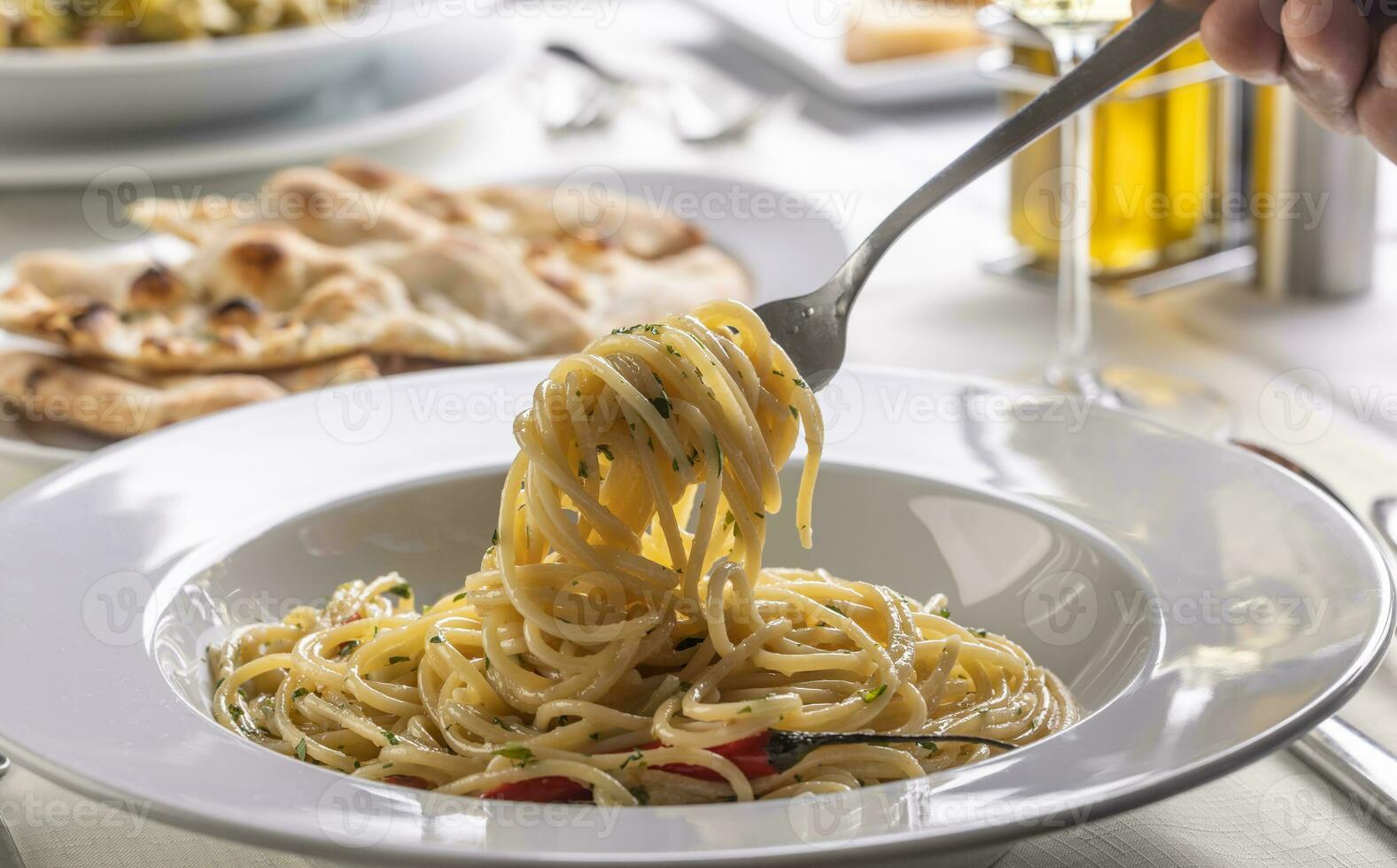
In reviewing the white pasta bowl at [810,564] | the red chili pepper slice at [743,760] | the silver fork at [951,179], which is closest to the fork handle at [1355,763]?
the white pasta bowl at [810,564]

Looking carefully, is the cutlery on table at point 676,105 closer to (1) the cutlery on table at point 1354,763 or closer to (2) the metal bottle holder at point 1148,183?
(2) the metal bottle holder at point 1148,183

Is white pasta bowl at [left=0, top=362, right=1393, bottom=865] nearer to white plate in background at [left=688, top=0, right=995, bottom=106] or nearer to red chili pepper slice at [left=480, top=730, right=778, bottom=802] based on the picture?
red chili pepper slice at [left=480, top=730, right=778, bottom=802]

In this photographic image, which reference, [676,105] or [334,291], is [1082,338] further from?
[676,105]

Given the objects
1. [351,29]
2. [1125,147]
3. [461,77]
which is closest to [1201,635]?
[1125,147]

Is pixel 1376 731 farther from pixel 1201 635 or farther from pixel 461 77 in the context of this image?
pixel 461 77

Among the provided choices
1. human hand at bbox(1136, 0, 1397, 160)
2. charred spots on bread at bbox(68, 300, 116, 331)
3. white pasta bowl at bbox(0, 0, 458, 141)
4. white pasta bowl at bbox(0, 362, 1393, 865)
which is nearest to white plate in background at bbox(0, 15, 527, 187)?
white pasta bowl at bbox(0, 0, 458, 141)
